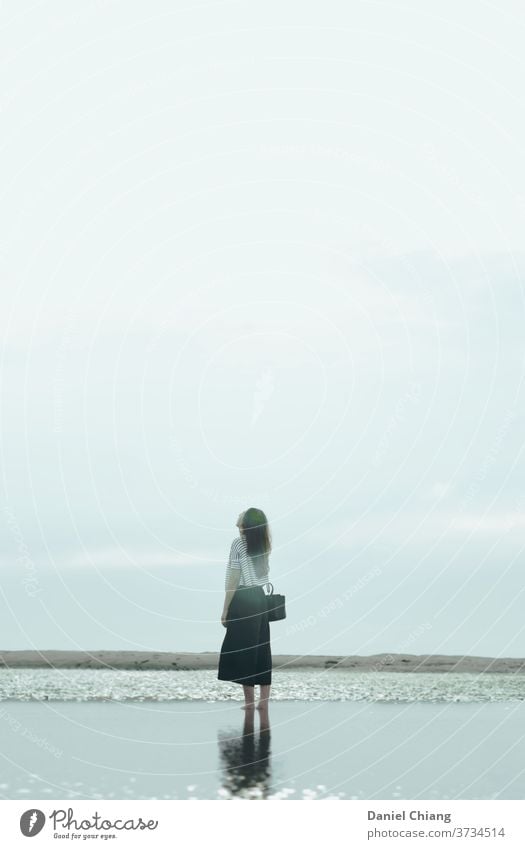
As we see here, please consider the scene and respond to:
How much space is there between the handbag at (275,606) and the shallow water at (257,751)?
1276mm

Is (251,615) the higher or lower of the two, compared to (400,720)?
higher

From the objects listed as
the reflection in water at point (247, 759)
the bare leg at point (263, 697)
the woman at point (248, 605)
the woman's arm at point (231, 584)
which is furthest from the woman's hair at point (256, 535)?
the reflection in water at point (247, 759)

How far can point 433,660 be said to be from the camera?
85.7 ft

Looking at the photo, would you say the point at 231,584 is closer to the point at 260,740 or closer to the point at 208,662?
the point at 260,740

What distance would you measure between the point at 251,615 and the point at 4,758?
386 cm

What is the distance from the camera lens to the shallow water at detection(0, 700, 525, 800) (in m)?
9.75

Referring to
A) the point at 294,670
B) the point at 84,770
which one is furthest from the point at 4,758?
the point at 294,670

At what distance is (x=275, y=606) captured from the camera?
14242 millimetres

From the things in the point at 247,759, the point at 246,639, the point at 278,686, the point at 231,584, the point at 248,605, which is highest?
→ the point at 231,584

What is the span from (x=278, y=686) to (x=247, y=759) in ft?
28.7
